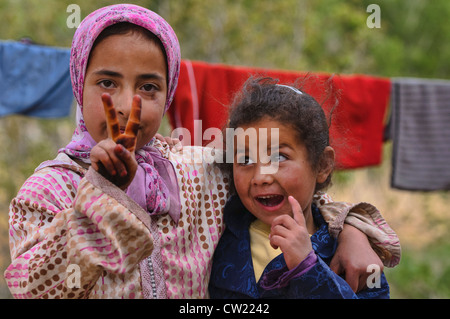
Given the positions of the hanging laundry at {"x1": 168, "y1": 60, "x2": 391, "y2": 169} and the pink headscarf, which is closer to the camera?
the pink headscarf

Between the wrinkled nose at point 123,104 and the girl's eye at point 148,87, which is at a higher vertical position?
the girl's eye at point 148,87

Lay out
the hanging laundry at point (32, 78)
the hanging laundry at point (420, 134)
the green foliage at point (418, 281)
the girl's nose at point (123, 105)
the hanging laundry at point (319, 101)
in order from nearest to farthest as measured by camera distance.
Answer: the girl's nose at point (123, 105) → the hanging laundry at point (319, 101) → the hanging laundry at point (32, 78) → the hanging laundry at point (420, 134) → the green foliage at point (418, 281)

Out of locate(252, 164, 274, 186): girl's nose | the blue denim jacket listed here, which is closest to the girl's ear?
the blue denim jacket

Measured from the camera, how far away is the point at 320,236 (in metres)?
1.67

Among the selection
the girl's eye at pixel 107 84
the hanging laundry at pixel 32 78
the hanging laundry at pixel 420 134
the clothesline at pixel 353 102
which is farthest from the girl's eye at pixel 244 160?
the hanging laundry at pixel 420 134

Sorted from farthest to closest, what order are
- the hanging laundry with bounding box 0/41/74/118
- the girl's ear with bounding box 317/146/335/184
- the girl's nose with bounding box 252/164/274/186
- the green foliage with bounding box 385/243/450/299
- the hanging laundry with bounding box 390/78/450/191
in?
the green foliage with bounding box 385/243/450/299 → the hanging laundry with bounding box 390/78/450/191 → the hanging laundry with bounding box 0/41/74/118 → the girl's ear with bounding box 317/146/335/184 → the girl's nose with bounding box 252/164/274/186

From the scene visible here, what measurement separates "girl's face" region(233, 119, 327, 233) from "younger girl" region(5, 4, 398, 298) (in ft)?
0.50

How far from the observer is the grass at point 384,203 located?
5348 mm

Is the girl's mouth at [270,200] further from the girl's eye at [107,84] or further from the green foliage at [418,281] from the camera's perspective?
the green foliage at [418,281]

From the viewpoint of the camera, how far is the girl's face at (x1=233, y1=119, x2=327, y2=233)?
158 centimetres

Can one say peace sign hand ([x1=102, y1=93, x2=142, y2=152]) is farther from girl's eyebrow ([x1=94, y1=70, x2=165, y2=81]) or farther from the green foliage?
the green foliage

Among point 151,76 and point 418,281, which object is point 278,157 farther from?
point 418,281

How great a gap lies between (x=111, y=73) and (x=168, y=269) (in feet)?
1.80
